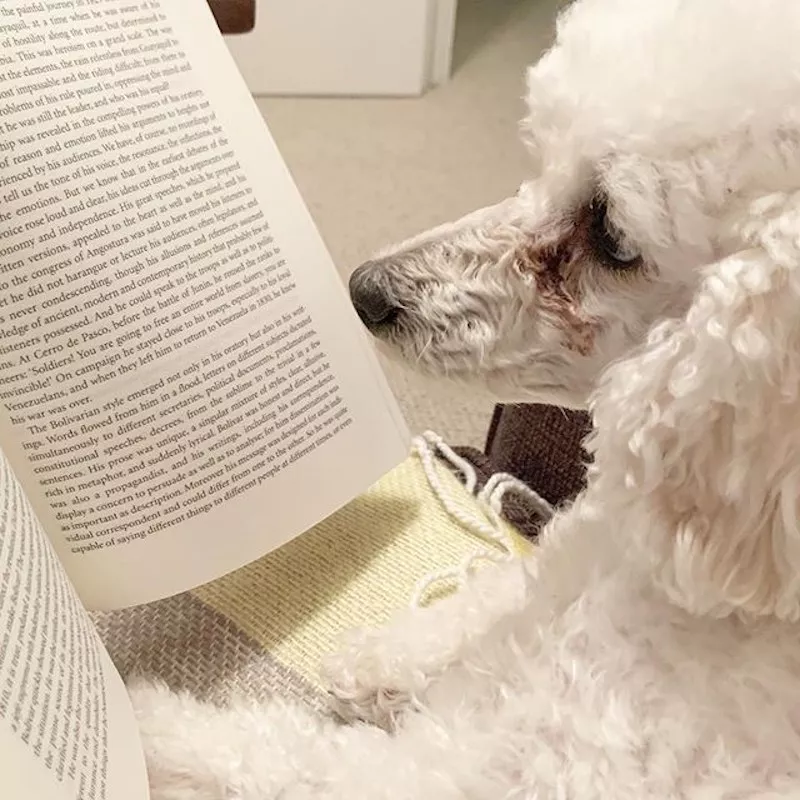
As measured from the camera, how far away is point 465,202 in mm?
→ 2023

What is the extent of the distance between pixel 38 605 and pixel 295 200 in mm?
309

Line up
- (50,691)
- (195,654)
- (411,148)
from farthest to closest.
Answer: (411,148) → (195,654) → (50,691)

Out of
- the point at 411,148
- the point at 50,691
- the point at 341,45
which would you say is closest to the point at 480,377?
the point at 50,691

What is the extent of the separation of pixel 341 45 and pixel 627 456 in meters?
1.87

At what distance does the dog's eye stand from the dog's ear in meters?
0.07

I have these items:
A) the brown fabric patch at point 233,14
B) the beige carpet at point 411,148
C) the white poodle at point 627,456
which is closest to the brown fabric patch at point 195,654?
the white poodle at point 627,456

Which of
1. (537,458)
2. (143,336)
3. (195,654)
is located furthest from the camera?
(537,458)

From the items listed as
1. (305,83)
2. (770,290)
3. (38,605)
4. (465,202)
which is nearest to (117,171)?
(38,605)

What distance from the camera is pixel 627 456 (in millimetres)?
583

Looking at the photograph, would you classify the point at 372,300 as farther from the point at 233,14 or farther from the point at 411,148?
the point at 411,148

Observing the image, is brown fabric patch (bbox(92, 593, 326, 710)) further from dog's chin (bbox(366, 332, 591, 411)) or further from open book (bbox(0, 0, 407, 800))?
dog's chin (bbox(366, 332, 591, 411))

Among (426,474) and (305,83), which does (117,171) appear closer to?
(426,474)

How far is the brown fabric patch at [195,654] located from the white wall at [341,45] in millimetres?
1717

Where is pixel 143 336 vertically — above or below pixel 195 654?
above
